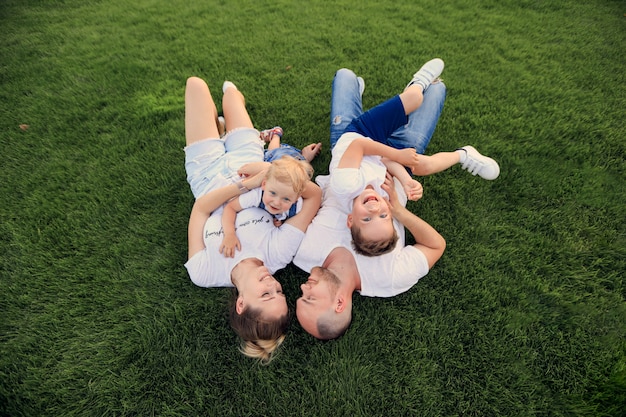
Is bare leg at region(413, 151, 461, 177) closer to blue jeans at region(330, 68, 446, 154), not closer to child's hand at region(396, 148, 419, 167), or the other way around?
child's hand at region(396, 148, 419, 167)

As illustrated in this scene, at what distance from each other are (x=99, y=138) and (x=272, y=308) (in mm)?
3133

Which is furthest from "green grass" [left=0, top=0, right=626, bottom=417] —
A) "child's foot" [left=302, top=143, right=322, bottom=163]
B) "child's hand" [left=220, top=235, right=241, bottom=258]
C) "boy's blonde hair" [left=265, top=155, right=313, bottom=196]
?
"boy's blonde hair" [left=265, top=155, right=313, bottom=196]

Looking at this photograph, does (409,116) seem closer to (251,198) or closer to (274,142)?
(274,142)

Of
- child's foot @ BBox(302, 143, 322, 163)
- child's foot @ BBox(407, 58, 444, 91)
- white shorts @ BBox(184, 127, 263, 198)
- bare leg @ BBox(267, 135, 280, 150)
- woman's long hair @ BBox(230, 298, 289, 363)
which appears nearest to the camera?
woman's long hair @ BBox(230, 298, 289, 363)

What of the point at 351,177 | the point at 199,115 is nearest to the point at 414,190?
the point at 351,177

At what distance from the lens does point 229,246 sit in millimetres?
2740

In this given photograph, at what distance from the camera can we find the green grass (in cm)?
263

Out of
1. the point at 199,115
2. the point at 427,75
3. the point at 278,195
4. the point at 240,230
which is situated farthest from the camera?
the point at 427,75

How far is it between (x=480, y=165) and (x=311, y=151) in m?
1.69

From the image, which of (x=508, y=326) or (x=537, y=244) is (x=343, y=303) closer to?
(x=508, y=326)

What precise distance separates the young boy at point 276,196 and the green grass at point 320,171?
2.12 feet

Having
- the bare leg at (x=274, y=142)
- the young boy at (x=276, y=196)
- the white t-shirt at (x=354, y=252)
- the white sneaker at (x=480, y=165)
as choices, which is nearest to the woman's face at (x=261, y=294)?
the young boy at (x=276, y=196)

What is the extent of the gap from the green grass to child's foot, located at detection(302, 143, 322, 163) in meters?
0.27

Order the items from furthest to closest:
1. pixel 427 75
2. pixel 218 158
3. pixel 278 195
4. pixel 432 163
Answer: pixel 427 75 → pixel 218 158 → pixel 432 163 → pixel 278 195
